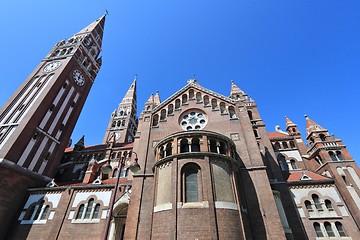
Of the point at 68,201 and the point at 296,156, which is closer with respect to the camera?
the point at 68,201

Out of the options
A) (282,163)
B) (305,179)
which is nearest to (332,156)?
(282,163)

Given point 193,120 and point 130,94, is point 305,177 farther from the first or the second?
point 130,94

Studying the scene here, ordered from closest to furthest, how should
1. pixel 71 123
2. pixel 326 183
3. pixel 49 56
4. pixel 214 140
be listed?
pixel 214 140 < pixel 326 183 < pixel 71 123 < pixel 49 56

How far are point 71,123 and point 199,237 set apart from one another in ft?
95.8

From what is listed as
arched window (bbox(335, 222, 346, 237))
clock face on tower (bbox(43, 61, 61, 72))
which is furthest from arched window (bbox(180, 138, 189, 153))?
clock face on tower (bbox(43, 61, 61, 72))

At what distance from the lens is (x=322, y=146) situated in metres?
24.4

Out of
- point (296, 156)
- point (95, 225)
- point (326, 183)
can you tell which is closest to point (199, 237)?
point (95, 225)

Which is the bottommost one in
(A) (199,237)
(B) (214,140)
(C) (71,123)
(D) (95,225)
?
(A) (199,237)

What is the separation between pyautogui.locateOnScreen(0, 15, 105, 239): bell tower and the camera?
23.1 metres

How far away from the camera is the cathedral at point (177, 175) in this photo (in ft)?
48.4

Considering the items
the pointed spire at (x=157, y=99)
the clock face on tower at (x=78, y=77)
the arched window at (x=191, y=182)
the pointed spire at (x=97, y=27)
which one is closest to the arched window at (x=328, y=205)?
the arched window at (x=191, y=182)

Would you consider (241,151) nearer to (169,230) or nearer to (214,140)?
(214,140)

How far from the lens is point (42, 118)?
2805 centimetres

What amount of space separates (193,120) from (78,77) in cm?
2582
